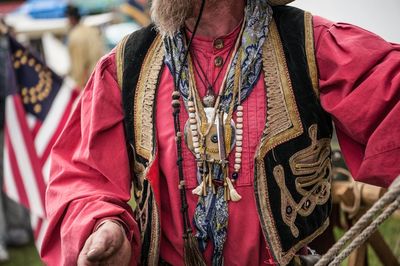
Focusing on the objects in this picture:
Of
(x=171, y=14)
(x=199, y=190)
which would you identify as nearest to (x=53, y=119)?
(x=171, y=14)

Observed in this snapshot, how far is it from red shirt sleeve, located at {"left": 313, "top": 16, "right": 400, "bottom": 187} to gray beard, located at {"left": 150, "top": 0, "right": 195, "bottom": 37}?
395 millimetres

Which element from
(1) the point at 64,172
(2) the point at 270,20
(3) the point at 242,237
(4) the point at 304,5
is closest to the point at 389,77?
(2) the point at 270,20

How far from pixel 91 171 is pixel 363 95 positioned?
2.69 feet

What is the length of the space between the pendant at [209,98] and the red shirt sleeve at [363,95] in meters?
0.32

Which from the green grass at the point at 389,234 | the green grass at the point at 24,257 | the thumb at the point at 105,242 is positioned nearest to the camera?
the thumb at the point at 105,242

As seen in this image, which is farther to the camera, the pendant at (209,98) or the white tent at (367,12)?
the white tent at (367,12)

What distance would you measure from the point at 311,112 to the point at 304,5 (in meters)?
1.25

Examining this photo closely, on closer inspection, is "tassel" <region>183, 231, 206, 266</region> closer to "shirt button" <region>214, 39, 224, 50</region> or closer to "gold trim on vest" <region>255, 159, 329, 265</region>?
"gold trim on vest" <region>255, 159, 329, 265</region>

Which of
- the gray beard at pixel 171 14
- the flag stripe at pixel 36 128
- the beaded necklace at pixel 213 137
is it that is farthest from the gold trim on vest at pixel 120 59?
the flag stripe at pixel 36 128

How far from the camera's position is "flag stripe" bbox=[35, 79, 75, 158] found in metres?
4.73

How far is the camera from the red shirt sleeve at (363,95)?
5.80ft

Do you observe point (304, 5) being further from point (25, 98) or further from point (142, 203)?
point (25, 98)

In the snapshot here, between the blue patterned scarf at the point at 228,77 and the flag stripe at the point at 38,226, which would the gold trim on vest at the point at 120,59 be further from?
the flag stripe at the point at 38,226

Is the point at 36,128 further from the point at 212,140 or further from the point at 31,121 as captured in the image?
the point at 212,140
